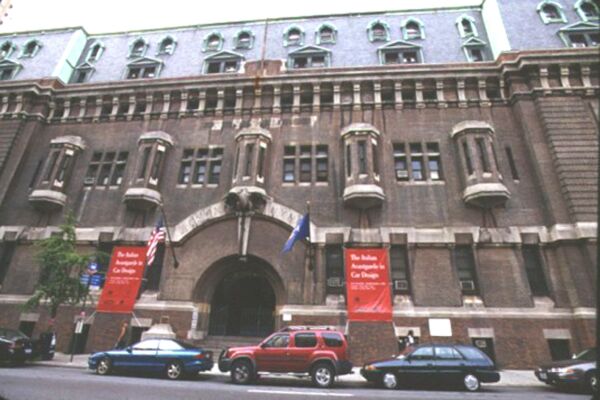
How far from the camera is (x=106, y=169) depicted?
22.3 meters

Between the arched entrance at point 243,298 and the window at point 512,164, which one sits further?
the window at point 512,164

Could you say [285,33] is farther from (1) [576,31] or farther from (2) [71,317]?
(2) [71,317]

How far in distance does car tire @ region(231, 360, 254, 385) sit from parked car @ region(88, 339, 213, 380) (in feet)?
4.49

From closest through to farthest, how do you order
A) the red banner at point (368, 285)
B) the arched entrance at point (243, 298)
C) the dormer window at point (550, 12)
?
the red banner at point (368, 285)
the arched entrance at point (243, 298)
the dormer window at point (550, 12)

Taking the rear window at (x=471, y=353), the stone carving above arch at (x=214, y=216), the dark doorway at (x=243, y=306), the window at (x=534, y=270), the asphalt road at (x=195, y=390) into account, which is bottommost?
the asphalt road at (x=195, y=390)

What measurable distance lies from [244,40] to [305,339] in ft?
81.4

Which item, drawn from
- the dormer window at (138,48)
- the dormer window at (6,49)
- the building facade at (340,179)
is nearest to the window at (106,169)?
the building facade at (340,179)

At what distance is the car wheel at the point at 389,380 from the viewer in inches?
440

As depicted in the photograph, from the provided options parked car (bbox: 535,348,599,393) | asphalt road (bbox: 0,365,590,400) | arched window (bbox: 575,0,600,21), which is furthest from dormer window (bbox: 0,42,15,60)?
arched window (bbox: 575,0,600,21)

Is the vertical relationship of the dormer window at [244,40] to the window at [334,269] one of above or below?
above

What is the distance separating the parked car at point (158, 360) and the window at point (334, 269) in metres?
7.18

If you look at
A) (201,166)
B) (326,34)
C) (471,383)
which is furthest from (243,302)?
(326,34)

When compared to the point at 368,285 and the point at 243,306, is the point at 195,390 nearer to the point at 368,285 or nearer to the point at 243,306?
the point at 368,285

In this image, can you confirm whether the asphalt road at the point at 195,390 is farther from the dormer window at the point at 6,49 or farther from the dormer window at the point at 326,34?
the dormer window at the point at 6,49
